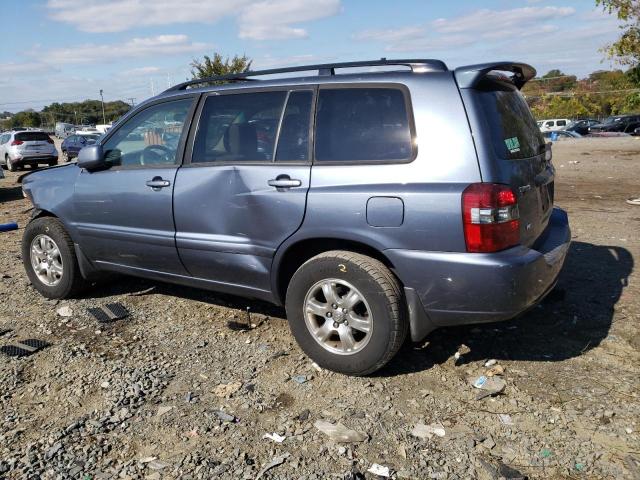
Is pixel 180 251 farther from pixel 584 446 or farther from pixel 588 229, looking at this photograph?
pixel 588 229

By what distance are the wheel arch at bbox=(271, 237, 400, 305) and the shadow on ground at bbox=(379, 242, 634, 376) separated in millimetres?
823

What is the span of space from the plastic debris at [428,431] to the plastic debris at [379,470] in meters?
0.34

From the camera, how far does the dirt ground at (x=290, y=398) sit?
286 cm

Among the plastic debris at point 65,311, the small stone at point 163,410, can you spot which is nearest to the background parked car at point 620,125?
the plastic debris at point 65,311

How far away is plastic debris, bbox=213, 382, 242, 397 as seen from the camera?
11.6ft

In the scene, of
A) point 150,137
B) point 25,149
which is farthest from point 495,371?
point 25,149

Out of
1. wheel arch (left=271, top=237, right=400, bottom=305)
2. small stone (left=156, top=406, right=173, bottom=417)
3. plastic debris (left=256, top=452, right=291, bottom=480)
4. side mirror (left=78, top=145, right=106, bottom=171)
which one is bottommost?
plastic debris (left=256, top=452, right=291, bottom=480)

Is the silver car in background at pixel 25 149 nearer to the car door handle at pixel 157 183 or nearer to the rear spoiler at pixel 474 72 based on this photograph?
the car door handle at pixel 157 183

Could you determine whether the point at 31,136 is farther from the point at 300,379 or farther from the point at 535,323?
the point at 535,323

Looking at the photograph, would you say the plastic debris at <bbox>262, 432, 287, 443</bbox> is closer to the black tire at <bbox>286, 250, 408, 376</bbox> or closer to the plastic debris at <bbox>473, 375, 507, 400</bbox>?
the black tire at <bbox>286, 250, 408, 376</bbox>

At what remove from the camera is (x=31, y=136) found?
73.5 ft

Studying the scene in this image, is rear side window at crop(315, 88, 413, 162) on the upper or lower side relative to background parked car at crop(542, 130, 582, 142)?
upper

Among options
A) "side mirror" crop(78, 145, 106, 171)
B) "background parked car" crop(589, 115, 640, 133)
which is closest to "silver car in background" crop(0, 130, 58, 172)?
"side mirror" crop(78, 145, 106, 171)

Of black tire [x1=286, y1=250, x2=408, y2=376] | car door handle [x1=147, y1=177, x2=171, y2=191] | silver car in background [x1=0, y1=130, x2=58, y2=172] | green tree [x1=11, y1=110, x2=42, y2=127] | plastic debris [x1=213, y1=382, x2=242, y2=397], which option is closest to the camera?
black tire [x1=286, y1=250, x2=408, y2=376]
